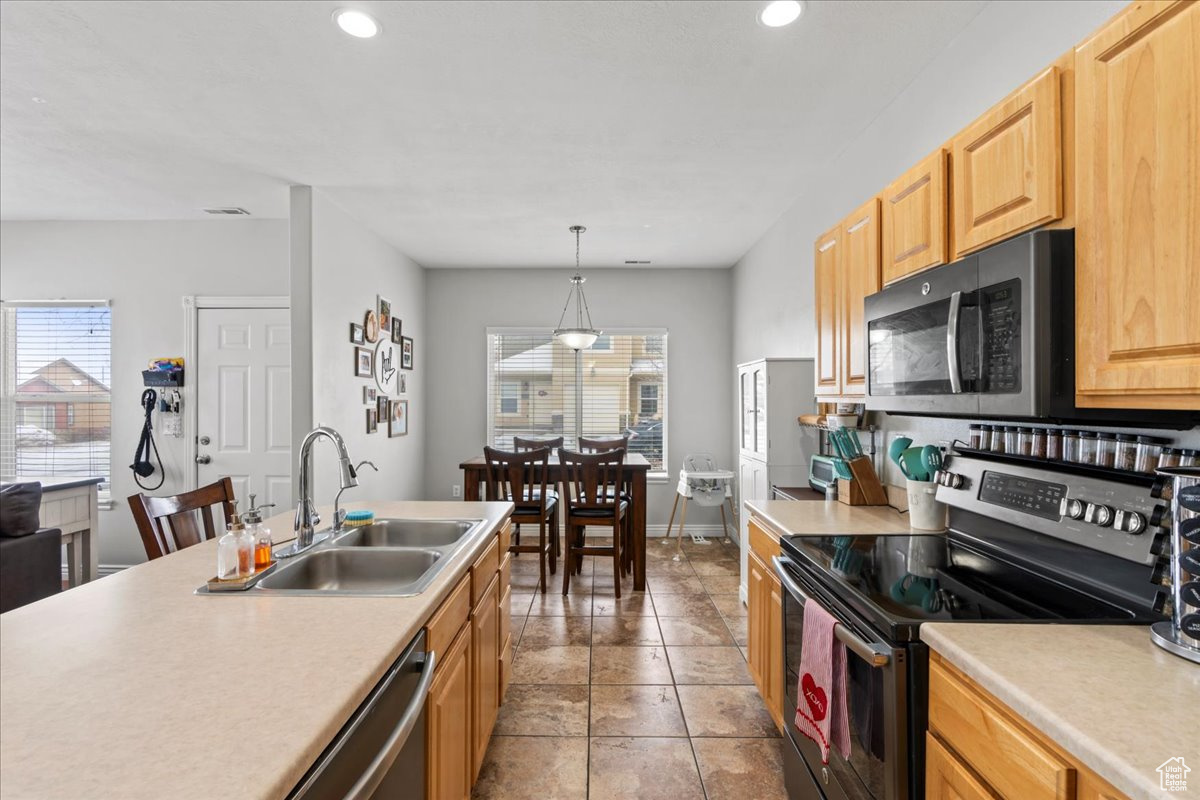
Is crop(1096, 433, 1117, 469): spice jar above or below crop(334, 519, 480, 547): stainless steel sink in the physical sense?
above

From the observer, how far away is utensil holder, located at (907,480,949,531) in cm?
196

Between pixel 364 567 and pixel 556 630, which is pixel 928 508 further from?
pixel 556 630

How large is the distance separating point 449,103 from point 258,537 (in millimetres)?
1955

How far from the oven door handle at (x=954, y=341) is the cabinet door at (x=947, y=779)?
2.63 feet

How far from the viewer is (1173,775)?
0.68 metres

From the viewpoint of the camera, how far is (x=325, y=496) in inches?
141

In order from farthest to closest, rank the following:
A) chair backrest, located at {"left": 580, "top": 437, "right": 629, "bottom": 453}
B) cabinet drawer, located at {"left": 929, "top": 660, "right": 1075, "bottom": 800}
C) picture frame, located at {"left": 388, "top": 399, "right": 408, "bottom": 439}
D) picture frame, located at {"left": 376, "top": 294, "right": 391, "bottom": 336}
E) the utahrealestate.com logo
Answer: chair backrest, located at {"left": 580, "top": 437, "right": 629, "bottom": 453} < picture frame, located at {"left": 388, "top": 399, "right": 408, "bottom": 439} < picture frame, located at {"left": 376, "top": 294, "right": 391, "bottom": 336} < cabinet drawer, located at {"left": 929, "top": 660, "right": 1075, "bottom": 800} < the utahrealestate.com logo

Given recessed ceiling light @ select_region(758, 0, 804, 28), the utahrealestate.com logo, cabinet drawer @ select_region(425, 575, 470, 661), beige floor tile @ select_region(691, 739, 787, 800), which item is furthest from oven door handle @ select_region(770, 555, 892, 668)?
recessed ceiling light @ select_region(758, 0, 804, 28)

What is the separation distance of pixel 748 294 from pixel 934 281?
3501 mm

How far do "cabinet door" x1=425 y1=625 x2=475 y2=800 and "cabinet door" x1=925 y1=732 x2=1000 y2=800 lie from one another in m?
1.07

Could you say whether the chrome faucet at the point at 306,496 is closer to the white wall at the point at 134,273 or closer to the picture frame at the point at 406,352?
the white wall at the point at 134,273

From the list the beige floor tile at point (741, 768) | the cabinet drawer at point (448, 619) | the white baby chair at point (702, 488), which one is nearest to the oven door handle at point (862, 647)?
the beige floor tile at point (741, 768)

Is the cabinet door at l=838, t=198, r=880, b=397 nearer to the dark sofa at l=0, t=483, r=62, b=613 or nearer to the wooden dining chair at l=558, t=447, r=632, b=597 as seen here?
the wooden dining chair at l=558, t=447, r=632, b=597

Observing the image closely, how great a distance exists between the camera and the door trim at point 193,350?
416 centimetres
